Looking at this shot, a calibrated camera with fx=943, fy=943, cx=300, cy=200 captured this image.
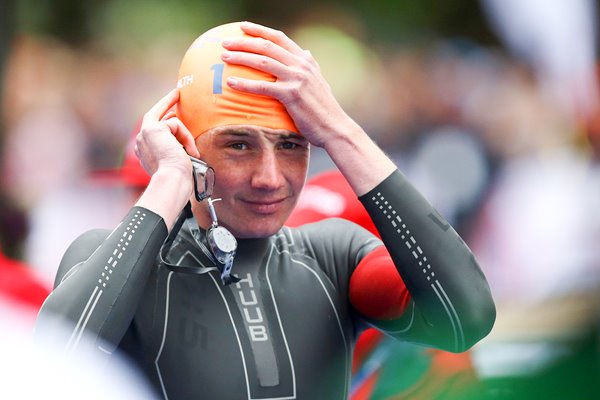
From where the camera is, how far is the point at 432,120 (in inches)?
261

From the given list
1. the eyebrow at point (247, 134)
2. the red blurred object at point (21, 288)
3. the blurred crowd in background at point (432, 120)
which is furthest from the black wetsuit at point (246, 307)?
the blurred crowd in background at point (432, 120)

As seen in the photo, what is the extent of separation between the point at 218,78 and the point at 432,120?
458cm

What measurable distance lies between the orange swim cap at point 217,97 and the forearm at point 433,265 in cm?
28

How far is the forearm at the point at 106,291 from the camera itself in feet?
6.34

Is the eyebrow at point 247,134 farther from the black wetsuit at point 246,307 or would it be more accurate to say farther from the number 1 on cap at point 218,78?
the black wetsuit at point 246,307

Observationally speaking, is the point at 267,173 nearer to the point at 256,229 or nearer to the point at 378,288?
the point at 256,229

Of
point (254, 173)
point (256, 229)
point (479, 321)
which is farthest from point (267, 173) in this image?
point (479, 321)

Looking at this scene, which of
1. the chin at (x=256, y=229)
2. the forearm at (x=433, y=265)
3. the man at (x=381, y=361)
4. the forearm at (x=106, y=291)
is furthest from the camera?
the man at (x=381, y=361)

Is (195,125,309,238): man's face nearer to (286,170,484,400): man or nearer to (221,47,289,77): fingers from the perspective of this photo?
(221,47,289,77): fingers

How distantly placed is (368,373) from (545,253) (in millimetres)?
2895

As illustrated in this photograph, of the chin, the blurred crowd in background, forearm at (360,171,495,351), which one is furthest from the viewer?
the blurred crowd in background

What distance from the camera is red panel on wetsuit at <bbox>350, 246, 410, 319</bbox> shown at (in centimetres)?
221

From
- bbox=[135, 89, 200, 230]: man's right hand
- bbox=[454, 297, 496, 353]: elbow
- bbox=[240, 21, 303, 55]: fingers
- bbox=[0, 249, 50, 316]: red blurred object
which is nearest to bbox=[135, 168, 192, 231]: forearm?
bbox=[135, 89, 200, 230]: man's right hand

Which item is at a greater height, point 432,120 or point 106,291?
point 106,291
